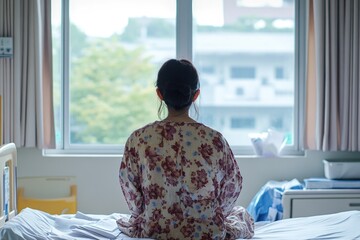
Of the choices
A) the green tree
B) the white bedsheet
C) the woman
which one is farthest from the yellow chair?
the woman

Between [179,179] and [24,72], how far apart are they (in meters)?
1.93

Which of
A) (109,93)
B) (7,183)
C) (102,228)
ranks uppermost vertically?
(109,93)

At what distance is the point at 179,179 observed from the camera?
2.14 meters

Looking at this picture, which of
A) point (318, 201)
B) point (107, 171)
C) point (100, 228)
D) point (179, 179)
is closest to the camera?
point (179, 179)

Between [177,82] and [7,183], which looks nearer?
[177,82]

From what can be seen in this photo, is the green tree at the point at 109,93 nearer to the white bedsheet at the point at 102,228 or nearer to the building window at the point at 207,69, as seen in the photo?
the building window at the point at 207,69

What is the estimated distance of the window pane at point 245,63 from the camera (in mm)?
4043

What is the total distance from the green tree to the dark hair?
186 cm

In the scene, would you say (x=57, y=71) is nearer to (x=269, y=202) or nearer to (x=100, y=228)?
(x=269, y=202)

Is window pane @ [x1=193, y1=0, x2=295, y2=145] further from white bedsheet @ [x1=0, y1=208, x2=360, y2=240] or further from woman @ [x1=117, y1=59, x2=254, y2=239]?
woman @ [x1=117, y1=59, x2=254, y2=239]

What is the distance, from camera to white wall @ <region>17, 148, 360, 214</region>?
387cm

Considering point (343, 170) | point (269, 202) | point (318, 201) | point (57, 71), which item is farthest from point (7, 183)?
point (343, 170)

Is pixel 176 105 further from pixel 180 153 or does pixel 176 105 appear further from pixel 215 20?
pixel 215 20

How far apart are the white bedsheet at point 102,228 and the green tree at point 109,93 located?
1613 mm
